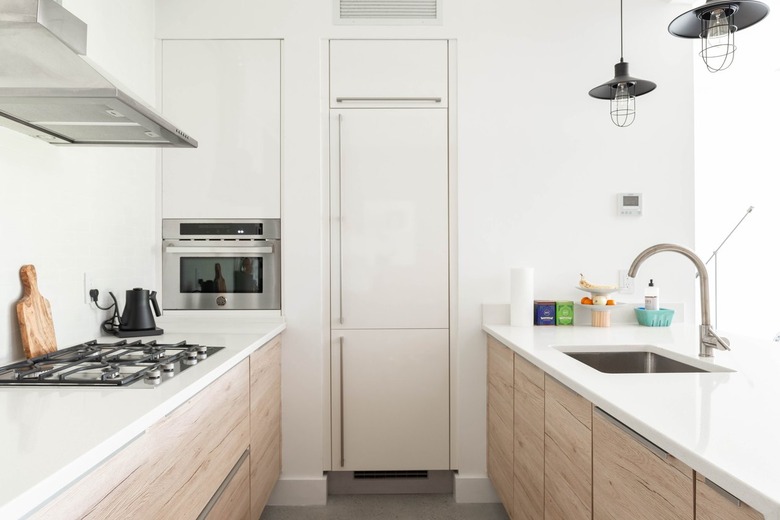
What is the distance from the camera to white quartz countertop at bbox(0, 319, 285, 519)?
0.72 metres

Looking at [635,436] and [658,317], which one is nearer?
[635,436]

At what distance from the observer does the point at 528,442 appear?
186cm

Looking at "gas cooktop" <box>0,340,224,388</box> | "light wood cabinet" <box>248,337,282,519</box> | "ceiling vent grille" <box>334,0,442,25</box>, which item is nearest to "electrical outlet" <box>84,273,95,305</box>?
"gas cooktop" <box>0,340,224,388</box>

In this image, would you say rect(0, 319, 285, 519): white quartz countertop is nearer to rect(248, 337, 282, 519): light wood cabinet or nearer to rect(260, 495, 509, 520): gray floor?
rect(248, 337, 282, 519): light wood cabinet

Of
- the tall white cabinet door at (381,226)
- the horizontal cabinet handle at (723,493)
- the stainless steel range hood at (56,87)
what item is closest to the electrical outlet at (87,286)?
the stainless steel range hood at (56,87)

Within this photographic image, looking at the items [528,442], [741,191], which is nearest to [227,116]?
[528,442]

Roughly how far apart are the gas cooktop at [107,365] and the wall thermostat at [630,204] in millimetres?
2089

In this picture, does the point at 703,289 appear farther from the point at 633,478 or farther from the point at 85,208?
the point at 85,208

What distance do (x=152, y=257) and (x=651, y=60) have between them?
2770mm

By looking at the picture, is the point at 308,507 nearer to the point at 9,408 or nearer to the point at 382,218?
the point at 382,218

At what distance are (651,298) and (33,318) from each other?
Answer: 8.53 ft

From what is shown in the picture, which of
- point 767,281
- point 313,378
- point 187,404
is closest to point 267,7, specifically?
point 313,378

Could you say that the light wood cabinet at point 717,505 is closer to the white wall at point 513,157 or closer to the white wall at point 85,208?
the white wall at point 513,157

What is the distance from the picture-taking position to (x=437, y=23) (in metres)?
2.59
